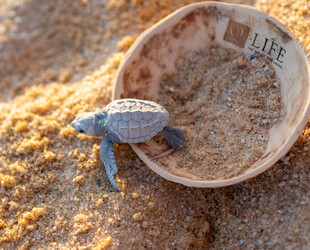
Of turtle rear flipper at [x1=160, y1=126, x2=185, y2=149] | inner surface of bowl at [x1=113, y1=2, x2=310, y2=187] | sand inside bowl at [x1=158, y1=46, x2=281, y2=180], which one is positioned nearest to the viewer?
inner surface of bowl at [x1=113, y1=2, x2=310, y2=187]

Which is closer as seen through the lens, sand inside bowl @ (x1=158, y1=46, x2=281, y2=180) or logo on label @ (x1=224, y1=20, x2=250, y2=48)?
sand inside bowl @ (x1=158, y1=46, x2=281, y2=180)

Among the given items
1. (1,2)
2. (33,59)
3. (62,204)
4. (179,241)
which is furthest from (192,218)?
(1,2)

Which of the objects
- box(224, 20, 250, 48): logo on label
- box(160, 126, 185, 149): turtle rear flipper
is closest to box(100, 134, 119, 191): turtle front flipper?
box(160, 126, 185, 149): turtle rear flipper

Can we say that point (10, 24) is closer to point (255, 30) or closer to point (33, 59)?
point (33, 59)

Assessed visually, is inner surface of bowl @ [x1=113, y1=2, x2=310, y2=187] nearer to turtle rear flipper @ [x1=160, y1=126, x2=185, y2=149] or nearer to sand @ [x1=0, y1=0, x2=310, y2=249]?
turtle rear flipper @ [x1=160, y1=126, x2=185, y2=149]

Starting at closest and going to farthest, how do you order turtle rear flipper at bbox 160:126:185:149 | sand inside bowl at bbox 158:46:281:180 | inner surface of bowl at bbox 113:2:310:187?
inner surface of bowl at bbox 113:2:310:187, sand inside bowl at bbox 158:46:281:180, turtle rear flipper at bbox 160:126:185:149

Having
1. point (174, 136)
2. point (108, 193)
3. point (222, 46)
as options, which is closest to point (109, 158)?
point (108, 193)

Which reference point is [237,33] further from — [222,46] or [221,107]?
[221,107]
